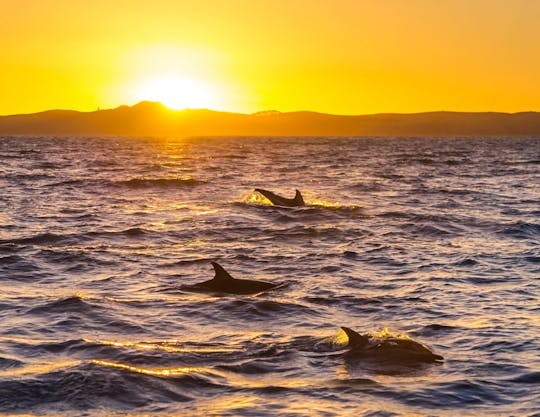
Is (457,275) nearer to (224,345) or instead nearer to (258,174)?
(224,345)

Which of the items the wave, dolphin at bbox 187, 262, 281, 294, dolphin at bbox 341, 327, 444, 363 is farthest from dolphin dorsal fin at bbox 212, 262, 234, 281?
the wave

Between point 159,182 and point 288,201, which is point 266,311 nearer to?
point 288,201

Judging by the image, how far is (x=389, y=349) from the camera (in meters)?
11.8

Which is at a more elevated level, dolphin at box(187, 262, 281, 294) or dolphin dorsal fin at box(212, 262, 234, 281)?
dolphin dorsal fin at box(212, 262, 234, 281)

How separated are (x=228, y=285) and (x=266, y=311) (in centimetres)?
193

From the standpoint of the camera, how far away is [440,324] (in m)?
13.8

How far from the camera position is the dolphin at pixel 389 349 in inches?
457

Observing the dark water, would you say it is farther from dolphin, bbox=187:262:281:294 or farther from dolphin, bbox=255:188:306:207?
dolphin, bbox=255:188:306:207

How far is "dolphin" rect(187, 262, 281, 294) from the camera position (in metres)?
16.4

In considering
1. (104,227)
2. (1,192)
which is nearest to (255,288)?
(104,227)

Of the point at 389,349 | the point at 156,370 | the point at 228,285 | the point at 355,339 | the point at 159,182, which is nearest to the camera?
the point at 156,370

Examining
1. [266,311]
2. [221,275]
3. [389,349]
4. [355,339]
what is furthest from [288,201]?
[389,349]

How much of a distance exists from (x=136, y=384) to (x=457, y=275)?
9.72 meters

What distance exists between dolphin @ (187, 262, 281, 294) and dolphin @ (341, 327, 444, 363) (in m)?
4.50
